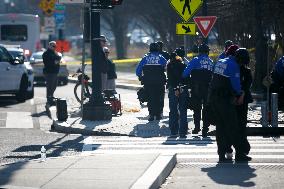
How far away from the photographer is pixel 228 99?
591 inches

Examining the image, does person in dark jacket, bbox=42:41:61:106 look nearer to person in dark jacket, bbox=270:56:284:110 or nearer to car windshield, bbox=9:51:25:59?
car windshield, bbox=9:51:25:59

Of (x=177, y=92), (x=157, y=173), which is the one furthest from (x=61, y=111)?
(x=157, y=173)

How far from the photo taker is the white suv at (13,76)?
30.1 metres

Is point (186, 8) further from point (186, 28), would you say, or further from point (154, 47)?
point (154, 47)

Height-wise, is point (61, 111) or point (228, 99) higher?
point (228, 99)

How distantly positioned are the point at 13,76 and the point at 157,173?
60.6 feet

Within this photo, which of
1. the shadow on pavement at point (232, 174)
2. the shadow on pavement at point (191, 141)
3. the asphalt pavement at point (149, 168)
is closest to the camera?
the asphalt pavement at point (149, 168)

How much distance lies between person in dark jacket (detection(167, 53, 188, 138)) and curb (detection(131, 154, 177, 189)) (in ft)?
15.6

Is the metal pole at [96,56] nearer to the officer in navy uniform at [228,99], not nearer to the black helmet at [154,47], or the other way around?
the black helmet at [154,47]

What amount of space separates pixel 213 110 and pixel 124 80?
96.1ft

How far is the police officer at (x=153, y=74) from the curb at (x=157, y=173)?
7536 millimetres

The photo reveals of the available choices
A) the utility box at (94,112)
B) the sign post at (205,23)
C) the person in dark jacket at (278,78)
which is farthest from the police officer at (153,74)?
the sign post at (205,23)

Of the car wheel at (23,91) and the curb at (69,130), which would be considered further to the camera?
the car wheel at (23,91)

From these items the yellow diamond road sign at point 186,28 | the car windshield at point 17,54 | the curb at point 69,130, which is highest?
the yellow diamond road sign at point 186,28
